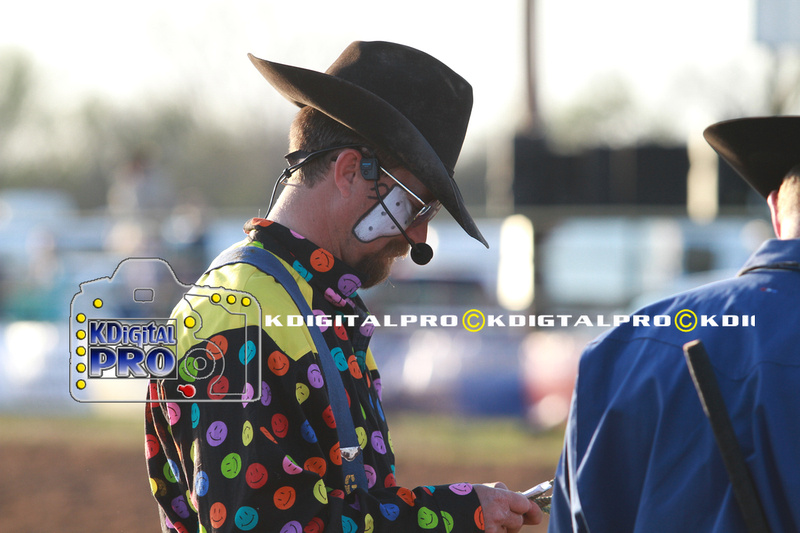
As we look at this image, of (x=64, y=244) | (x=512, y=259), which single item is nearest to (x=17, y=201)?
(x=64, y=244)

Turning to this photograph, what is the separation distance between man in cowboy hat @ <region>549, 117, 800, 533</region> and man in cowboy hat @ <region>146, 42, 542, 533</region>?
0.32 meters

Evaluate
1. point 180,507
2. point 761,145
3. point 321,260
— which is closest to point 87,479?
point 180,507

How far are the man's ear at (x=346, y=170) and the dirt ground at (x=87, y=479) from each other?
15.6 feet

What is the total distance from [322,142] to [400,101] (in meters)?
0.23

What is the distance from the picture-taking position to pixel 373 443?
2.15 metres

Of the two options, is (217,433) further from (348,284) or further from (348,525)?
(348,284)

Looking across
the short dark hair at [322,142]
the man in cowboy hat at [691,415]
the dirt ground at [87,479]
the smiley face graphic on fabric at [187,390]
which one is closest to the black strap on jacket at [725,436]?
the man in cowboy hat at [691,415]

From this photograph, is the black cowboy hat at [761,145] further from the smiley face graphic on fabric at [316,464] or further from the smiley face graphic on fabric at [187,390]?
the smiley face graphic on fabric at [187,390]

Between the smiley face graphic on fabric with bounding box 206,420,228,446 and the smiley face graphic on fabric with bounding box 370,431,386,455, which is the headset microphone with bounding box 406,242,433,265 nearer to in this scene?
the smiley face graphic on fabric with bounding box 370,431,386,455

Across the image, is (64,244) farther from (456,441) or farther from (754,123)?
(754,123)

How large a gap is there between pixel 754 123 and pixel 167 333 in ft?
5.32

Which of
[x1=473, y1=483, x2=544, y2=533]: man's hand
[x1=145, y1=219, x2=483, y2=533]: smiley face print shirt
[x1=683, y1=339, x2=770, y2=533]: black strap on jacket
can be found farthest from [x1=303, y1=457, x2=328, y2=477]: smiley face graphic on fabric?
[x1=683, y1=339, x2=770, y2=533]: black strap on jacket

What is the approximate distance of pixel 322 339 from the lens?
205 cm

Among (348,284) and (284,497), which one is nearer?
(284,497)
